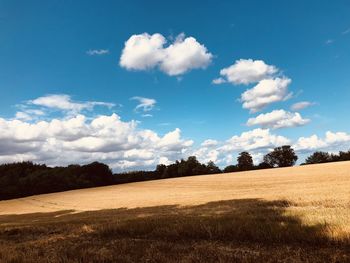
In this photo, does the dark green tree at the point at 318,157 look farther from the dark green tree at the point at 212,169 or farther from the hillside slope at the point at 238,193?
the hillside slope at the point at 238,193

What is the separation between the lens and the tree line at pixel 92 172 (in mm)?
106438

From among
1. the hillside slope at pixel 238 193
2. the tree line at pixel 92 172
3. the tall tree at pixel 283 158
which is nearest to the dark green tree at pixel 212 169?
the tree line at pixel 92 172

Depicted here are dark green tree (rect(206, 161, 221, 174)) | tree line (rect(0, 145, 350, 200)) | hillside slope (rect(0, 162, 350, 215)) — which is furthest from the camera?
dark green tree (rect(206, 161, 221, 174))

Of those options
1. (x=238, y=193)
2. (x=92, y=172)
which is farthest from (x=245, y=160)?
(x=238, y=193)

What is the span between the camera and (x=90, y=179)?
120 metres

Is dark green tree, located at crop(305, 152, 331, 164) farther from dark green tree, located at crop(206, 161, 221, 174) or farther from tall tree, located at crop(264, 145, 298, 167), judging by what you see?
dark green tree, located at crop(206, 161, 221, 174)

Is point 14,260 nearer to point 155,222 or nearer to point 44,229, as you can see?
point 155,222

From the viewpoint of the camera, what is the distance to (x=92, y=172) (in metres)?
122

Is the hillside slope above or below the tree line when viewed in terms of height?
below

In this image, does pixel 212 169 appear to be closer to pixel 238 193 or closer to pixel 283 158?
pixel 283 158

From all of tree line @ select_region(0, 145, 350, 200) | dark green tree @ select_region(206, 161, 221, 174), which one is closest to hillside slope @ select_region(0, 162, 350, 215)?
tree line @ select_region(0, 145, 350, 200)

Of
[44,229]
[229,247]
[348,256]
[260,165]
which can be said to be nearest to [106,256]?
[229,247]

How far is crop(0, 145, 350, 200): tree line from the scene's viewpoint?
106 metres

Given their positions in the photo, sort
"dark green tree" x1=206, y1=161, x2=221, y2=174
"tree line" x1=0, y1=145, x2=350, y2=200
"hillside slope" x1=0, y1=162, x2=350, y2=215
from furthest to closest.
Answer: "dark green tree" x1=206, y1=161, x2=221, y2=174 < "tree line" x1=0, y1=145, x2=350, y2=200 < "hillside slope" x1=0, y1=162, x2=350, y2=215
